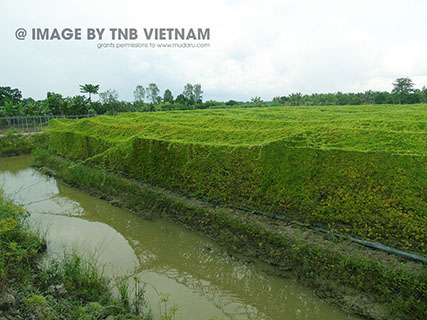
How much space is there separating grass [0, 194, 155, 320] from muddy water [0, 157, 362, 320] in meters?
0.40

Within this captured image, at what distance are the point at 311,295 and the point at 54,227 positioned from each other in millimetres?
5100

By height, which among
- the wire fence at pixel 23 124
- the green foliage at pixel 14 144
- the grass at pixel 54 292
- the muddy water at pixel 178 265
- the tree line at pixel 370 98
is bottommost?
the muddy water at pixel 178 265

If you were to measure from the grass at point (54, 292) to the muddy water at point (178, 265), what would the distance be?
0.40 m

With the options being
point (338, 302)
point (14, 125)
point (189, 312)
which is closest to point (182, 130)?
point (189, 312)

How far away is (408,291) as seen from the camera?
328cm

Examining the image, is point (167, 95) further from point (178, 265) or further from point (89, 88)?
point (178, 265)

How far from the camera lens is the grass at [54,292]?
9.95ft

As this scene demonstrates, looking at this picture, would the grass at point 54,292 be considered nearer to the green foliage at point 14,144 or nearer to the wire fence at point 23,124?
the green foliage at point 14,144

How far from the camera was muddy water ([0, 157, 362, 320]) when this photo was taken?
3.62 meters

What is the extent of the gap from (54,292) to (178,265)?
179cm

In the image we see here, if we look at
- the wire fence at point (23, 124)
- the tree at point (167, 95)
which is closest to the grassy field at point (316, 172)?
the wire fence at point (23, 124)

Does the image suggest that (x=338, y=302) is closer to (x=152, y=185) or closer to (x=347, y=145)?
(x=347, y=145)

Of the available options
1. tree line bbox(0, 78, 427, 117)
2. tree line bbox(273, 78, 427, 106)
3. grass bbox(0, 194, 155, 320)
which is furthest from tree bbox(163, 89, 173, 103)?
grass bbox(0, 194, 155, 320)

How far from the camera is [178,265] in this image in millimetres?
4676
